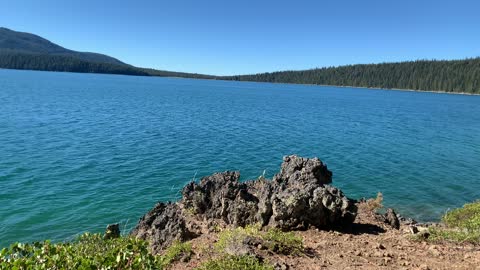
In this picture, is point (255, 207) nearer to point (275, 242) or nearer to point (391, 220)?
point (275, 242)

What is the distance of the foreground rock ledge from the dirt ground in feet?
2.30

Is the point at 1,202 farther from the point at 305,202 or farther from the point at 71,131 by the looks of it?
the point at 71,131

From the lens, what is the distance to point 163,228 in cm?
1448

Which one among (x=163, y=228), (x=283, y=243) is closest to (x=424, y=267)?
(x=283, y=243)

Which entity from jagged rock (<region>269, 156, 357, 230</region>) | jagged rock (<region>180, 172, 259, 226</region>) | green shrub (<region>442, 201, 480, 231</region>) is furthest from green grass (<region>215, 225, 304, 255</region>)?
green shrub (<region>442, 201, 480, 231</region>)

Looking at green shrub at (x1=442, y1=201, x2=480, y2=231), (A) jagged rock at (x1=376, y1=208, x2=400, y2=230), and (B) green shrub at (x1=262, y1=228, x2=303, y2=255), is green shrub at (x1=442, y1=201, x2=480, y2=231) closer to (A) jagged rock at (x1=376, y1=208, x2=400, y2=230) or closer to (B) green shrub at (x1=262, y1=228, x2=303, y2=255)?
(A) jagged rock at (x1=376, y1=208, x2=400, y2=230)

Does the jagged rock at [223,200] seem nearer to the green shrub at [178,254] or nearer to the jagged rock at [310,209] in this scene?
the jagged rock at [310,209]

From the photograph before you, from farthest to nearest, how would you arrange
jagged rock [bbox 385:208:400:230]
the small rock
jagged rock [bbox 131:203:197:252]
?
jagged rock [bbox 385:208:400:230] → jagged rock [bbox 131:203:197:252] → the small rock

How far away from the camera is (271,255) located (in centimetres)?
1017

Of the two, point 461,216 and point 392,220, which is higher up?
point 392,220

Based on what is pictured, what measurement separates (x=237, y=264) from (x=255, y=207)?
5.48m

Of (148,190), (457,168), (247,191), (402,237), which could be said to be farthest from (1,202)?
(457,168)

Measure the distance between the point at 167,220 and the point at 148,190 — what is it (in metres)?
9.36

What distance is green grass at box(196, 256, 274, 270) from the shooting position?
28.8 feet
